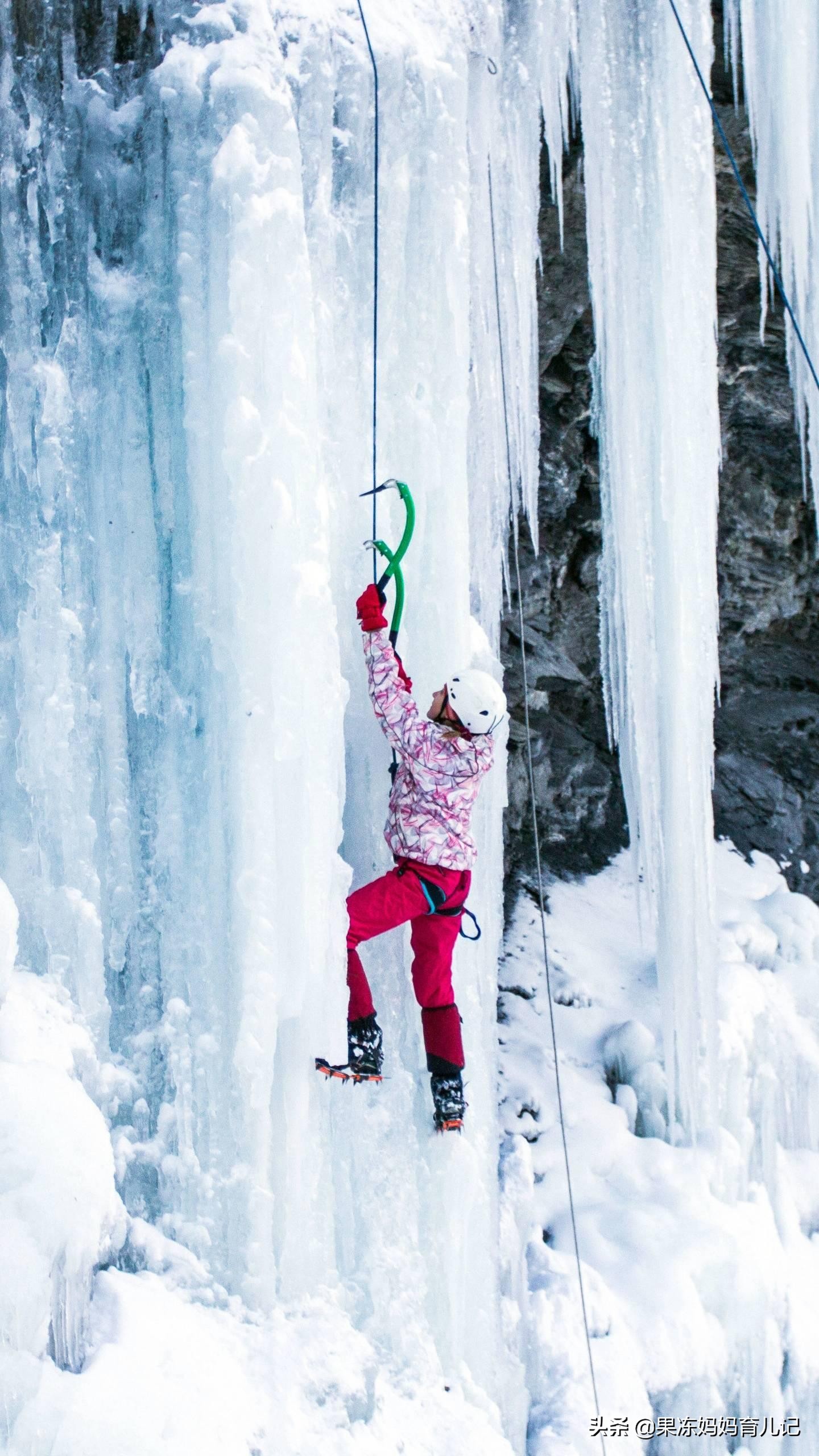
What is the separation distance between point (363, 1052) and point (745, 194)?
3.63 m

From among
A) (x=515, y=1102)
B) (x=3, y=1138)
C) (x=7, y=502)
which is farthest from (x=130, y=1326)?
(x=515, y=1102)

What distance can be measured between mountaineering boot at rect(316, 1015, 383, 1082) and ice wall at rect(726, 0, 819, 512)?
3093 mm

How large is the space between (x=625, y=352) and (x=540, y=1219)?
→ 9.90 feet

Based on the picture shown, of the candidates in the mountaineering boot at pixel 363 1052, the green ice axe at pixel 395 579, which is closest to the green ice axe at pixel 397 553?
the green ice axe at pixel 395 579

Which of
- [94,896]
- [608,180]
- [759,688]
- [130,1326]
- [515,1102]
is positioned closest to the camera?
[130,1326]

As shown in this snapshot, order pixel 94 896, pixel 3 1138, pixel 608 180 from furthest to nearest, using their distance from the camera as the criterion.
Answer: pixel 608 180 → pixel 94 896 → pixel 3 1138

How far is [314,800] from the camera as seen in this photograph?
290cm

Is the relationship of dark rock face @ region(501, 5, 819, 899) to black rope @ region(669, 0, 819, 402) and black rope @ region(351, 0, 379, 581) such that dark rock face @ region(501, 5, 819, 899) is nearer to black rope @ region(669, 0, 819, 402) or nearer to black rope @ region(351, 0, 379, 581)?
black rope @ region(669, 0, 819, 402)

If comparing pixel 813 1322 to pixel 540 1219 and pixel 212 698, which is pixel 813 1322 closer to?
pixel 540 1219

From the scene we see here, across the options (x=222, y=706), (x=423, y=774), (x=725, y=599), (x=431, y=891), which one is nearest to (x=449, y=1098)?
(x=431, y=891)

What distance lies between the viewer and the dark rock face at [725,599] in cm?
543

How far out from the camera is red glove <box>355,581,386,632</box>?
9.89 feet

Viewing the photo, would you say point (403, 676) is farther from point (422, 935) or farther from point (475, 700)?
point (422, 935)

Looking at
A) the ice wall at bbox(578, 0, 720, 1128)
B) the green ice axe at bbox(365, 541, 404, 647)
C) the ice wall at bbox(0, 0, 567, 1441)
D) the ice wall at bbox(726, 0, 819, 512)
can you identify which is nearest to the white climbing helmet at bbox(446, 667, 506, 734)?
the green ice axe at bbox(365, 541, 404, 647)
